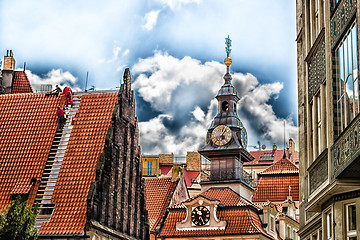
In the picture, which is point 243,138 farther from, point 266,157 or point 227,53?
point 266,157

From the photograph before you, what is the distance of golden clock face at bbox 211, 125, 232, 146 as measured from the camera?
2675 inches

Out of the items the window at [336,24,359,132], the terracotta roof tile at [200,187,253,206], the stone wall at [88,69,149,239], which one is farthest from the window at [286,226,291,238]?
the window at [336,24,359,132]

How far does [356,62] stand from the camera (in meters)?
18.8

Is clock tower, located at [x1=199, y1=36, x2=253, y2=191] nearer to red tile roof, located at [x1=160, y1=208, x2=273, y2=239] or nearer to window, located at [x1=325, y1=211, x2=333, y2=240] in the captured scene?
red tile roof, located at [x1=160, y1=208, x2=273, y2=239]

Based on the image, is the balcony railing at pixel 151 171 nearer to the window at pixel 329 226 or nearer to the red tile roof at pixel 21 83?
the red tile roof at pixel 21 83

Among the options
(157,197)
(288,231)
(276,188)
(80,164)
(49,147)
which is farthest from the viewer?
(276,188)

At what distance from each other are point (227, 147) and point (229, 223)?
1256 cm

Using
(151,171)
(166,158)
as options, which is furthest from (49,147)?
(166,158)

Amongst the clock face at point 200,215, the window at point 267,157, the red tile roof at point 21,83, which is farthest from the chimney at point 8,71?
the window at point 267,157

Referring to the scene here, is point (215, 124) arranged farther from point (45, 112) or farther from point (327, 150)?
point (327, 150)

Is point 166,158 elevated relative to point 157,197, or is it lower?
elevated

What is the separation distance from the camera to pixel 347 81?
1989cm

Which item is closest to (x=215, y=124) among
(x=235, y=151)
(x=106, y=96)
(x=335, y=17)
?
(x=235, y=151)

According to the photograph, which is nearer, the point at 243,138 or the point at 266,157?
the point at 243,138
